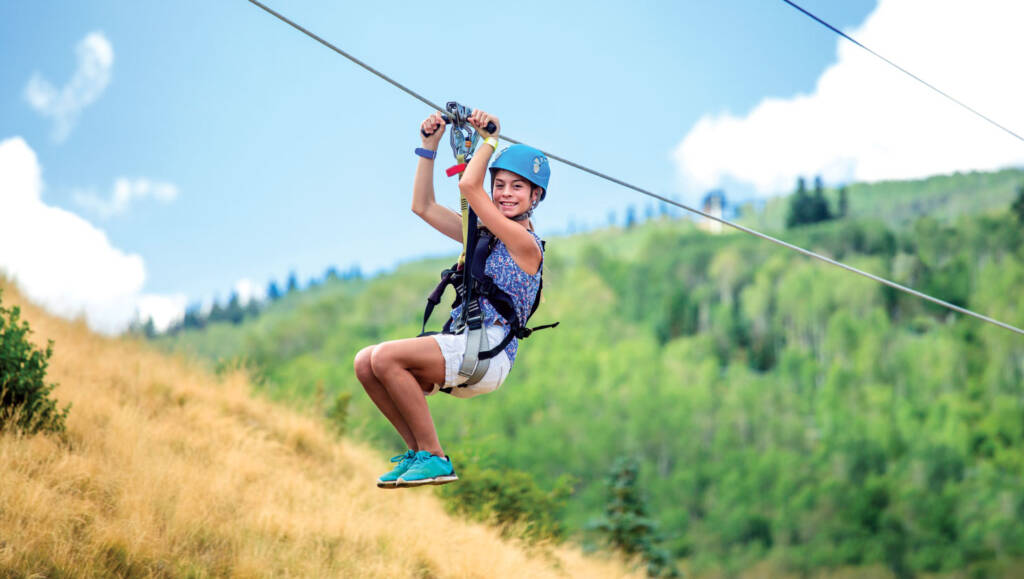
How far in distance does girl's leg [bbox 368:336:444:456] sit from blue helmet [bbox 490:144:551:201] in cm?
99

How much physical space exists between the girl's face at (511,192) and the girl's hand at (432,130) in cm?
45

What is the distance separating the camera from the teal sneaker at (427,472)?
Result: 4402 millimetres

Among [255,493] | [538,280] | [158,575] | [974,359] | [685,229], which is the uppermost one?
[685,229]

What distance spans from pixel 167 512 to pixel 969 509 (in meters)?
67.4

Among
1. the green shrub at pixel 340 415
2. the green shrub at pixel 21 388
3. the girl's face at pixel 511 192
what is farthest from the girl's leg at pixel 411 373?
the green shrub at pixel 340 415

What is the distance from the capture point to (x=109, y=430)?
1159 cm

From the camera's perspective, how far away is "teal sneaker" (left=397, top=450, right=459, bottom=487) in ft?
14.4

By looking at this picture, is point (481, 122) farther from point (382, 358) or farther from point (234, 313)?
point (234, 313)

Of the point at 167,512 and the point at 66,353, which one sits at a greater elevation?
the point at 66,353

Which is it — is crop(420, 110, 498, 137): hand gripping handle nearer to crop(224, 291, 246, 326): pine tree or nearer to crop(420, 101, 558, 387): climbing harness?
crop(420, 101, 558, 387): climbing harness

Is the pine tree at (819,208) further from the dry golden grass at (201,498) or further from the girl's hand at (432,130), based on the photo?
the girl's hand at (432,130)

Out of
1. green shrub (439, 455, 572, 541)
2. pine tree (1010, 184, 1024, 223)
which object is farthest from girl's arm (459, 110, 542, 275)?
pine tree (1010, 184, 1024, 223)

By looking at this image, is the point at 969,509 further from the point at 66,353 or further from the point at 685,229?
the point at 66,353

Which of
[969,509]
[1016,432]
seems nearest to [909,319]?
[1016,432]
